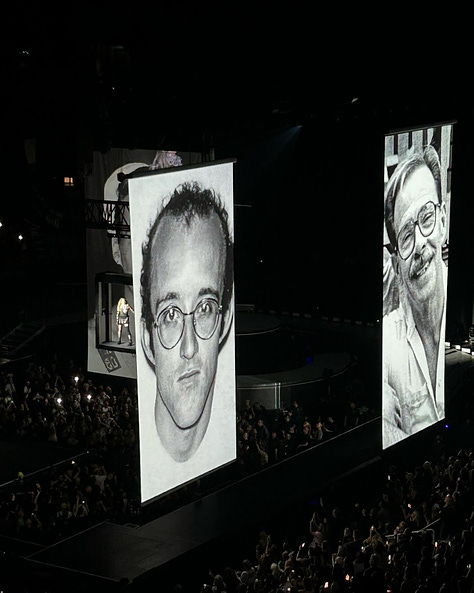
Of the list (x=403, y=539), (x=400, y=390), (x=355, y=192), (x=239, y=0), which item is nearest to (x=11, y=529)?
(x=403, y=539)

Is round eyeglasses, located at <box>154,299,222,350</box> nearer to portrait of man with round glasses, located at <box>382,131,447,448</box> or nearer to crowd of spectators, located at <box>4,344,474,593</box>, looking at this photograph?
crowd of spectators, located at <box>4,344,474,593</box>

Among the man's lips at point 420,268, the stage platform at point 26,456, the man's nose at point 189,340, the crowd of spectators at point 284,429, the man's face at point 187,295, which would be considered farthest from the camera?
the crowd of spectators at point 284,429

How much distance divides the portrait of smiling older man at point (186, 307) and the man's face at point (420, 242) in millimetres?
2987

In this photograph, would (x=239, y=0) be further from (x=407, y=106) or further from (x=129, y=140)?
(x=129, y=140)

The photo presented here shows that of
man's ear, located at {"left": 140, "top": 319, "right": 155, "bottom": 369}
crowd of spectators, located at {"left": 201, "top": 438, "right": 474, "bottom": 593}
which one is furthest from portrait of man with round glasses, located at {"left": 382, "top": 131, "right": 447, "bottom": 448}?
man's ear, located at {"left": 140, "top": 319, "right": 155, "bottom": 369}

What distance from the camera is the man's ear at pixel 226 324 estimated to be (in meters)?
13.5

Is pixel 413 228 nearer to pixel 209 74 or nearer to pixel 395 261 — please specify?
pixel 395 261

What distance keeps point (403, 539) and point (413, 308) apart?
4.33m

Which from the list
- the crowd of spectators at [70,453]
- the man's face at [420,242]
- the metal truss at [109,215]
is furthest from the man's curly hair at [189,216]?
the crowd of spectators at [70,453]

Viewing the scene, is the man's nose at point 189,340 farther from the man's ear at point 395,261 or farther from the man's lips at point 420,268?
the man's lips at point 420,268

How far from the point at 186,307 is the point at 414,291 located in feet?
14.2

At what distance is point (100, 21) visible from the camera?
10812 mm

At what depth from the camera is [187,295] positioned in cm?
1273

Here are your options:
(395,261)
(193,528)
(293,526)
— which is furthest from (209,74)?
(293,526)
